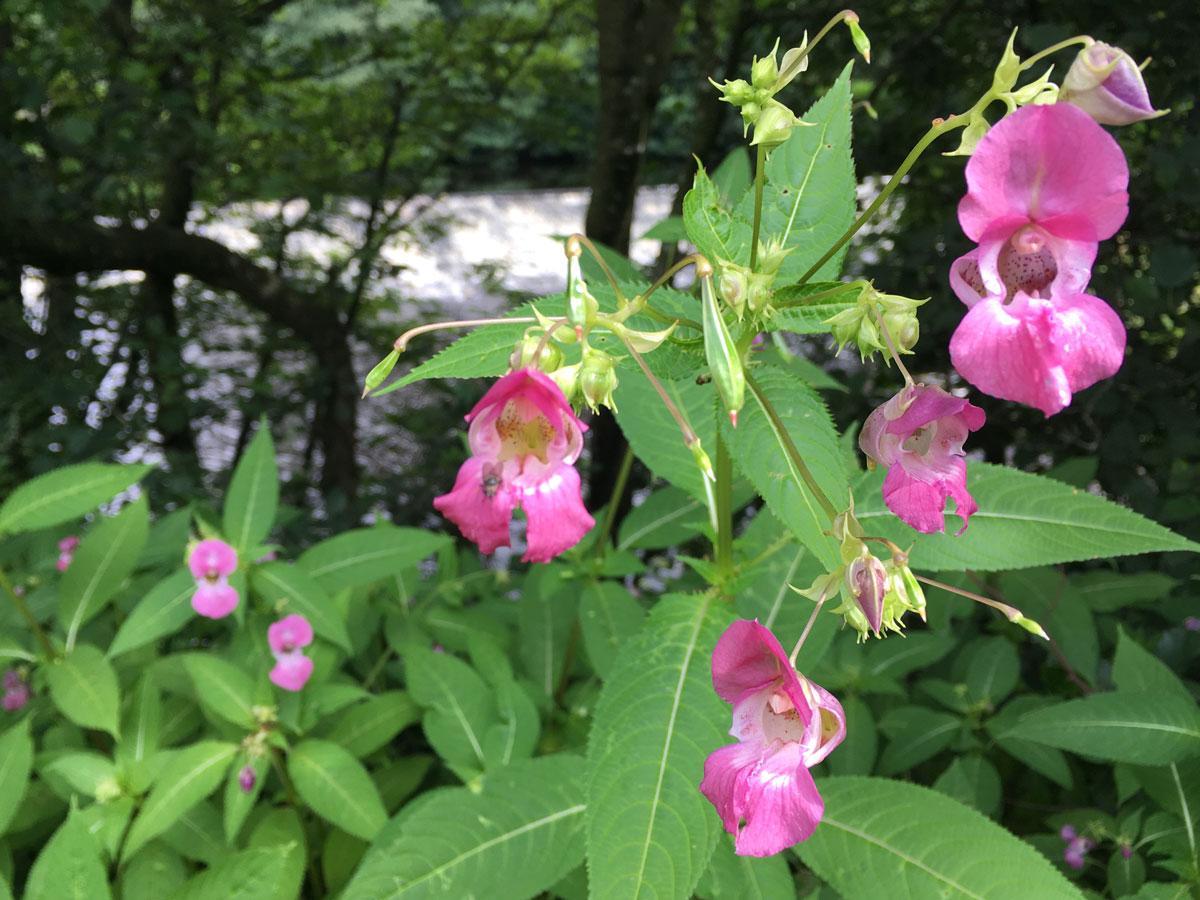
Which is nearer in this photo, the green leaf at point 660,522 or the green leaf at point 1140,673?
the green leaf at point 1140,673

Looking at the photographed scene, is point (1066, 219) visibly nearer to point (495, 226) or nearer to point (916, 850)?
point (916, 850)

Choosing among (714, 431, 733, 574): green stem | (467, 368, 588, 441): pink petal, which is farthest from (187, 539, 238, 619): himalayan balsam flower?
(467, 368, 588, 441): pink petal

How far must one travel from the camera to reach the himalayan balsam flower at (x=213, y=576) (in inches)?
68.2

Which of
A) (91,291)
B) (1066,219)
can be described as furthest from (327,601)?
(91,291)

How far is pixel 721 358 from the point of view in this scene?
2.51 feet

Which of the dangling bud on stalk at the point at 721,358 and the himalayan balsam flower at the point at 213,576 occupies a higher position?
the dangling bud on stalk at the point at 721,358

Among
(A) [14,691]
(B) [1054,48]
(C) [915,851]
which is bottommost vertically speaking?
(A) [14,691]

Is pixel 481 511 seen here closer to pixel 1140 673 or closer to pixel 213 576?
pixel 213 576

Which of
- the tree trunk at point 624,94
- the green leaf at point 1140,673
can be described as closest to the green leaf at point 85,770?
the green leaf at point 1140,673

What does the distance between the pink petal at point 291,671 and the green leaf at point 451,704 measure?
0.66 feet

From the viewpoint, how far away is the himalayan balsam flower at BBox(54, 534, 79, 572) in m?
2.10

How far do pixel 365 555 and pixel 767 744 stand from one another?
1.24 m

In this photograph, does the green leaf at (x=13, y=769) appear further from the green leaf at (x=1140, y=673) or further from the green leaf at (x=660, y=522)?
the green leaf at (x=1140, y=673)

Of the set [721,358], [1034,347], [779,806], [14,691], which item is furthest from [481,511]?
[14,691]
